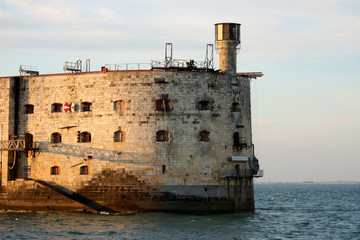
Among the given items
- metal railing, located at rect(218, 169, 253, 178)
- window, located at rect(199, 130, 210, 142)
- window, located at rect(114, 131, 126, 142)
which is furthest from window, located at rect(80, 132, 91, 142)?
metal railing, located at rect(218, 169, 253, 178)

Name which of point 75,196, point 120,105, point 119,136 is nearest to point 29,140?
point 75,196

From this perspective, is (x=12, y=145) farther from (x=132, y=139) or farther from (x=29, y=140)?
(x=132, y=139)

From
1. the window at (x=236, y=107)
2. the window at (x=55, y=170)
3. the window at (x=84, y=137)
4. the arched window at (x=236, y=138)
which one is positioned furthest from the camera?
the window at (x=55, y=170)

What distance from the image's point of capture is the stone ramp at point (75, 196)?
5447 cm

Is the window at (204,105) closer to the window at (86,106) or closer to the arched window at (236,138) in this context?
the arched window at (236,138)

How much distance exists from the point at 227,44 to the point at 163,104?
27.3 ft

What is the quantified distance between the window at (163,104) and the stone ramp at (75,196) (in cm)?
947

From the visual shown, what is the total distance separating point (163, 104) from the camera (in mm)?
53469

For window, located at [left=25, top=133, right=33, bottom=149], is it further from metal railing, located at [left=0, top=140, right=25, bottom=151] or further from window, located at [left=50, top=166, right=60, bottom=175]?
window, located at [left=50, top=166, right=60, bottom=175]

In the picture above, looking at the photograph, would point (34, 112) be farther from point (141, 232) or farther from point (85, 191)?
point (141, 232)

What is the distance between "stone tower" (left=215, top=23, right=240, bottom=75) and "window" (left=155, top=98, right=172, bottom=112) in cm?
617

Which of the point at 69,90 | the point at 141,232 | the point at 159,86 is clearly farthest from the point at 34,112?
the point at 141,232

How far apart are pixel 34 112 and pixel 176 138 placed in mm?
13621

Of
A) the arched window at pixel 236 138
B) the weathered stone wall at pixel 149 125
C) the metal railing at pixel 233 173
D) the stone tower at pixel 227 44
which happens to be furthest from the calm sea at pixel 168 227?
the stone tower at pixel 227 44
